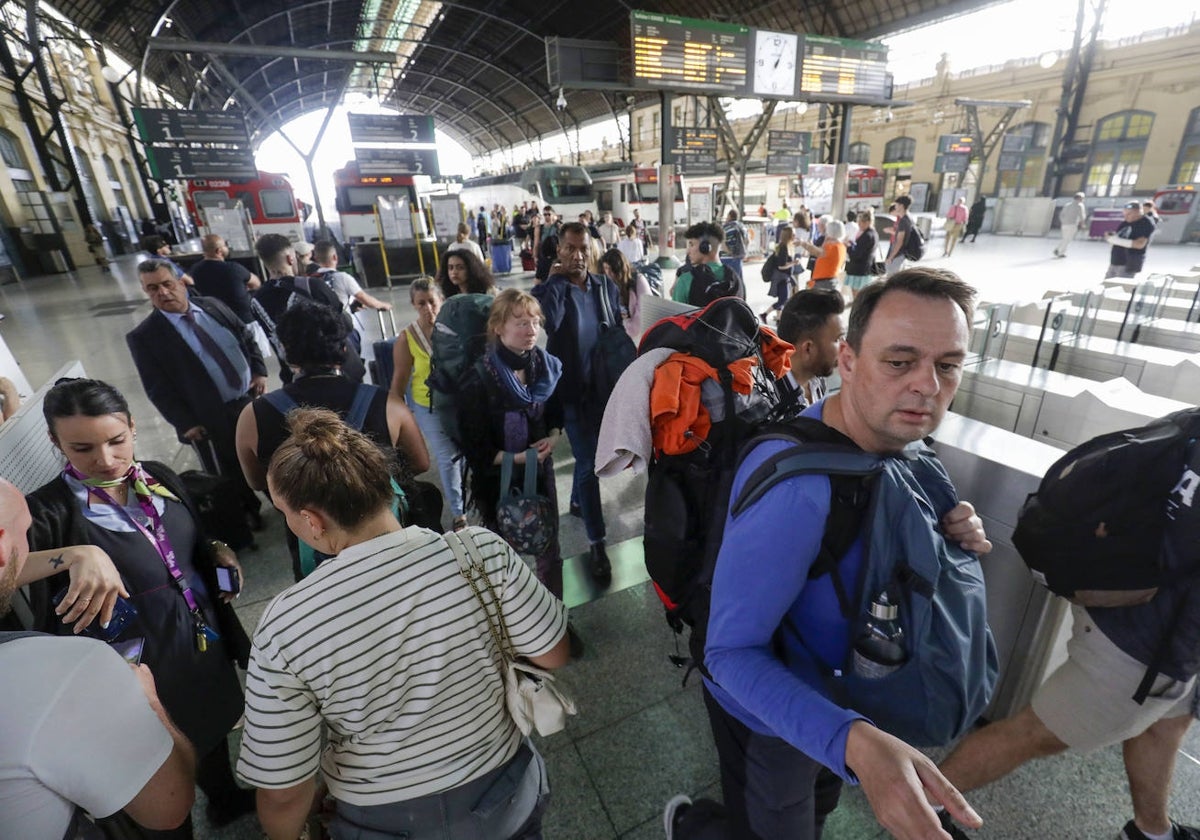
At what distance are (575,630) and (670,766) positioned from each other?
0.77 meters

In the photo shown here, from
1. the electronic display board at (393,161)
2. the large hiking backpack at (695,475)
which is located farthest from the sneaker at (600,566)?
the electronic display board at (393,161)

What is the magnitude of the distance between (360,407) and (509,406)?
632 mm

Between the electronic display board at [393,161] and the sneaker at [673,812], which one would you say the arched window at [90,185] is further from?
the sneaker at [673,812]

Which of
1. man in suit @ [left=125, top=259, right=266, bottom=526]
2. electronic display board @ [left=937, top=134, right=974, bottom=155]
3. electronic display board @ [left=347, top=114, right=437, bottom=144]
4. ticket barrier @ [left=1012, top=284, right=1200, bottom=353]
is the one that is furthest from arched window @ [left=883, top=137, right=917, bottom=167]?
man in suit @ [left=125, top=259, right=266, bottom=526]

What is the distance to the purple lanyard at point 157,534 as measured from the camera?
1.60 meters

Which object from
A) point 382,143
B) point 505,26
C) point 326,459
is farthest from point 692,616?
point 505,26

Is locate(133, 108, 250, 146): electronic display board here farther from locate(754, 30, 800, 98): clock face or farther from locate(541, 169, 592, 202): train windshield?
locate(541, 169, 592, 202): train windshield

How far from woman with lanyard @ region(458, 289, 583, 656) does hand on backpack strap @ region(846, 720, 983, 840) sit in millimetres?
1640

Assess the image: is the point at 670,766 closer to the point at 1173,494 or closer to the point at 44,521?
the point at 1173,494

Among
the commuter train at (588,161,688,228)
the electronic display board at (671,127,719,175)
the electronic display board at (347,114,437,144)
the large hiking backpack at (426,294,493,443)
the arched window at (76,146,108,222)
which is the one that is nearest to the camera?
the large hiking backpack at (426,294,493,443)

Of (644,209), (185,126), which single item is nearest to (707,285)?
(185,126)

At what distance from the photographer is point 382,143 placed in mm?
13094

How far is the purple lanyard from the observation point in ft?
5.25

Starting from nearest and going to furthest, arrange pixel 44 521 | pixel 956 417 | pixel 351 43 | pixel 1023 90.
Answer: pixel 44 521
pixel 956 417
pixel 1023 90
pixel 351 43
